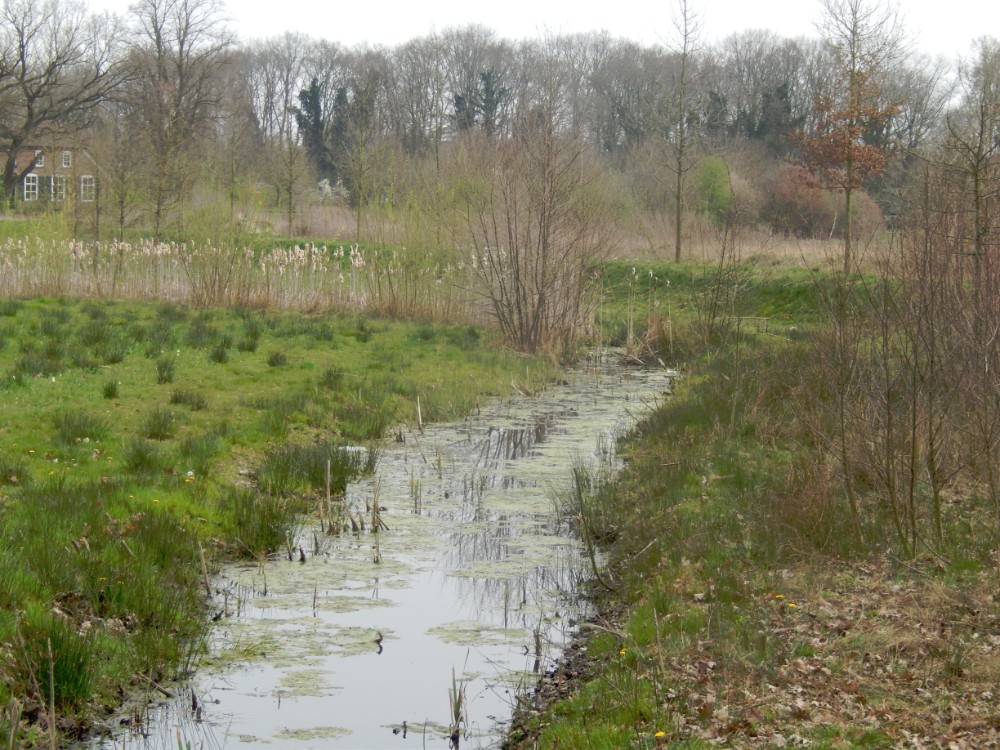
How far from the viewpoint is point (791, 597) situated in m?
6.07

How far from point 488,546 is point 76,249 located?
15.0m

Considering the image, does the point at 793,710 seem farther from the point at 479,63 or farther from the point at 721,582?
the point at 479,63

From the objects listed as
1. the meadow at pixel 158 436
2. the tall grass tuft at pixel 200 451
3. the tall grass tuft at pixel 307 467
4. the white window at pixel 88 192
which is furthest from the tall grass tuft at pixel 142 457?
the white window at pixel 88 192

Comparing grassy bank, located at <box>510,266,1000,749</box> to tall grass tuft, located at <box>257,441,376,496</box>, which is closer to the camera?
grassy bank, located at <box>510,266,1000,749</box>

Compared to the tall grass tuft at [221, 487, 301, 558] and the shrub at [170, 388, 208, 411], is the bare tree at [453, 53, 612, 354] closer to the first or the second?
the shrub at [170, 388, 208, 411]

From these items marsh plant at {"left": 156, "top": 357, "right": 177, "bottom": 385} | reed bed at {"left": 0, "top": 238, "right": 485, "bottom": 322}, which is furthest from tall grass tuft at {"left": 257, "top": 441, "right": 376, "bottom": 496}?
reed bed at {"left": 0, "top": 238, "right": 485, "bottom": 322}

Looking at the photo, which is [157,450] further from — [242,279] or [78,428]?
[242,279]

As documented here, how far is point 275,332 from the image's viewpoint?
15883 mm

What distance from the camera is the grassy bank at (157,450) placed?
17.3ft

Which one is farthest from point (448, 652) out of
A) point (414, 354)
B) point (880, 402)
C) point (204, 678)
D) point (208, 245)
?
point (208, 245)

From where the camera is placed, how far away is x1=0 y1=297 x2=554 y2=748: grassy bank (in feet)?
17.3

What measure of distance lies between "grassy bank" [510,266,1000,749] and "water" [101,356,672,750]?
1.13 ft

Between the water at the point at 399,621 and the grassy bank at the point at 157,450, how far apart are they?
0.99 ft

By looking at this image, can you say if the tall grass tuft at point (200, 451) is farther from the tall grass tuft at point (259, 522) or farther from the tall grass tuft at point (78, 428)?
the tall grass tuft at point (78, 428)
